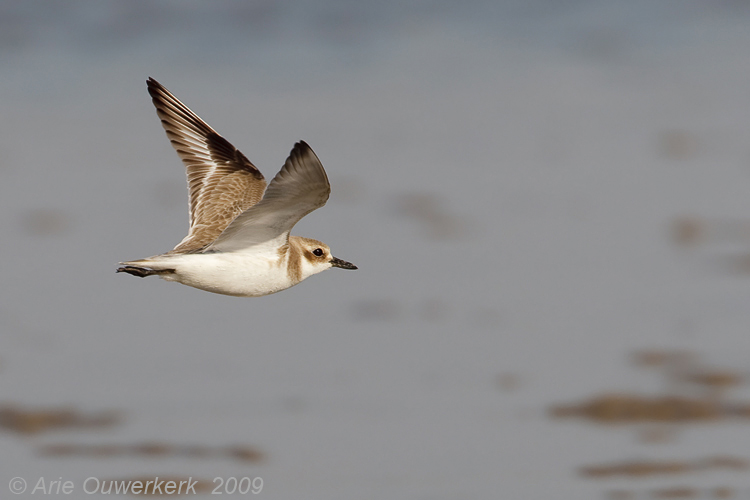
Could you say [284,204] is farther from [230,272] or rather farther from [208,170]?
[208,170]

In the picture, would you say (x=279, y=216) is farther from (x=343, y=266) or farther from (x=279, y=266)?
(x=343, y=266)

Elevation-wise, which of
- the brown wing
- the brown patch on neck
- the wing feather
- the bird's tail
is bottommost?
the bird's tail

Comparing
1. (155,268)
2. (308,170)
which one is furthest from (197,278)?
(308,170)

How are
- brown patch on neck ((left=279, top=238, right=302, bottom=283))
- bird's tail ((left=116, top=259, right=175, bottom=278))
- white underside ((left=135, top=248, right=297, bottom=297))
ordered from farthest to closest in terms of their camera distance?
brown patch on neck ((left=279, top=238, right=302, bottom=283)) < white underside ((left=135, top=248, right=297, bottom=297)) < bird's tail ((left=116, top=259, right=175, bottom=278))

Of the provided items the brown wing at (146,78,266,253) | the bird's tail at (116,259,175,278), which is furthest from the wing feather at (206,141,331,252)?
the brown wing at (146,78,266,253)

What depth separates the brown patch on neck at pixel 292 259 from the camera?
8602 millimetres

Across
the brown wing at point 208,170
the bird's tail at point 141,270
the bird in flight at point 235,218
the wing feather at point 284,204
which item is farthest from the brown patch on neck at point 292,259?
the bird's tail at point 141,270

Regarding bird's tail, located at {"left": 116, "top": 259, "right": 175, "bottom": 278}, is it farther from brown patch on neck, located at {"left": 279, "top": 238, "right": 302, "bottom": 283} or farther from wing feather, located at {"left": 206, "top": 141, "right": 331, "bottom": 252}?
brown patch on neck, located at {"left": 279, "top": 238, "right": 302, "bottom": 283}

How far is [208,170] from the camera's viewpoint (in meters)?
10.2

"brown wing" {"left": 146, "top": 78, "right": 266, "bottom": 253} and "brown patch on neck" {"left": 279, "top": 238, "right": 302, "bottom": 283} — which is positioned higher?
"brown wing" {"left": 146, "top": 78, "right": 266, "bottom": 253}

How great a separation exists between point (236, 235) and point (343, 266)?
157cm

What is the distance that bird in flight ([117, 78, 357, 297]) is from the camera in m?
7.61

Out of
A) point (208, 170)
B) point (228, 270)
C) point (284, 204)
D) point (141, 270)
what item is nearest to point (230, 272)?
point (228, 270)

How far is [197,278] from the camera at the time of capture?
8188 mm
